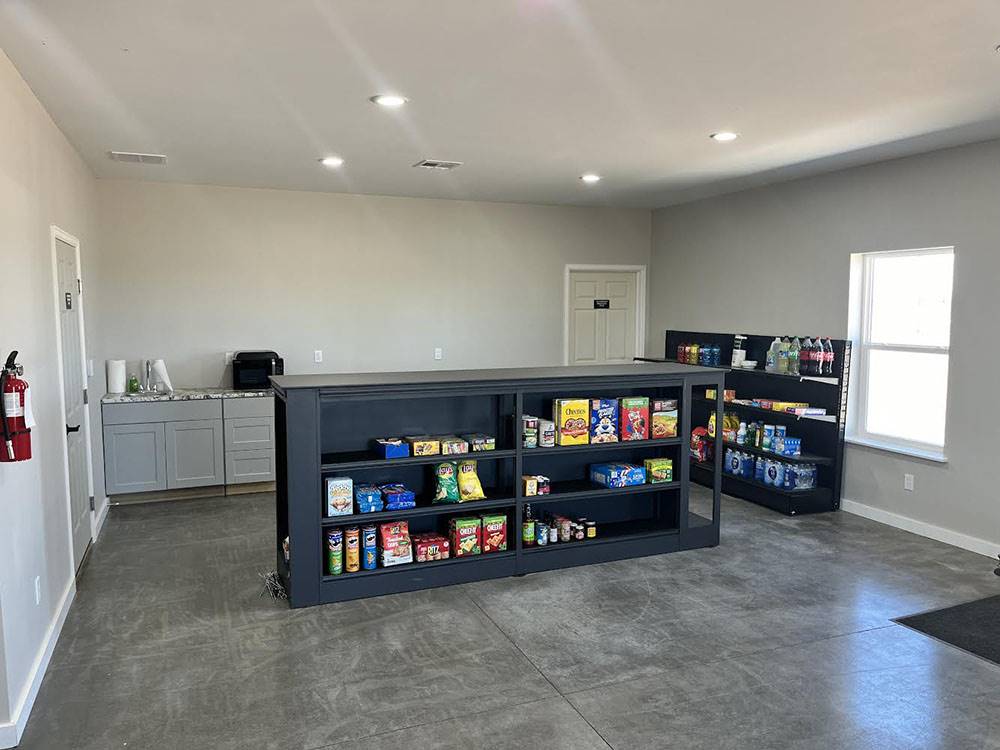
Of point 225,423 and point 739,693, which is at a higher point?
point 225,423

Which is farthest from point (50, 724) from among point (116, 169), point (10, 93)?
point (116, 169)

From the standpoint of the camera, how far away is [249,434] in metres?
6.44

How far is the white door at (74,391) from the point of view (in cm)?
445

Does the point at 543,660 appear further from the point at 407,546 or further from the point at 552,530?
the point at 552,530

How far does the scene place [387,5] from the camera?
2.63m

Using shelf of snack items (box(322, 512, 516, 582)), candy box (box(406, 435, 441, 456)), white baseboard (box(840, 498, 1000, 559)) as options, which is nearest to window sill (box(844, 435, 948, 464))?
white baseboard (box(840, 498, 1000, 559))

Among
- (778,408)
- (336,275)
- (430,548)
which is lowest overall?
(430,548)

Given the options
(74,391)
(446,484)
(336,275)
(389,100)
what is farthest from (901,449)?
(74,391)

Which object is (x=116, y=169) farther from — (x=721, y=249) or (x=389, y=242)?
(x=721, y=249)

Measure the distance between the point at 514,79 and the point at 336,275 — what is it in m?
4.01

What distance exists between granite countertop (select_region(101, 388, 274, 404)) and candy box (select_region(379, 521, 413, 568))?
252cm

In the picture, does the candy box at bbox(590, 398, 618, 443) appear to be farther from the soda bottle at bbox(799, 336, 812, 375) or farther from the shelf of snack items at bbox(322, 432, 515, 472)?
the soda bottle at bbox(799, 336, 812, 375)

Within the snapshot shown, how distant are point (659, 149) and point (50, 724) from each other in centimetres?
456

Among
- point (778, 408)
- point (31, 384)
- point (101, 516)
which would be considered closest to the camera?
point (31, 384)
